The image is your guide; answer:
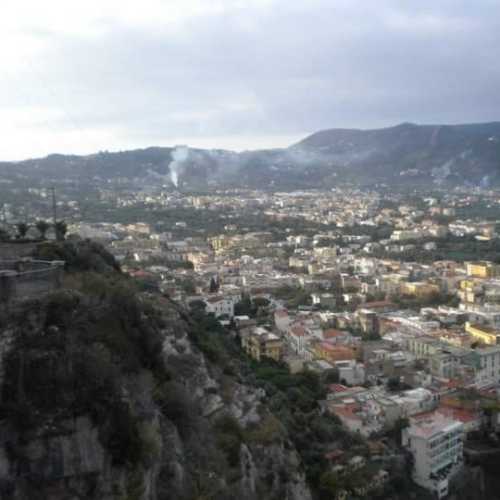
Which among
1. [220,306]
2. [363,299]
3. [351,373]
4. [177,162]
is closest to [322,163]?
[177,162]

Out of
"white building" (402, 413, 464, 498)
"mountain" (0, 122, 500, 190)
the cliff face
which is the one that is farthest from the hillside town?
"mountain" (0, 122, 500, 190)

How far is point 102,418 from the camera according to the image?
7293 millimetres

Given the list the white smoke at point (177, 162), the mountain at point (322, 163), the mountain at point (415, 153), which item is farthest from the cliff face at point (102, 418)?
the mountain at point (415, 153)

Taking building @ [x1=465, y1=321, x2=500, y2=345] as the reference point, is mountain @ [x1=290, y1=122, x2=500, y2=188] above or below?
above

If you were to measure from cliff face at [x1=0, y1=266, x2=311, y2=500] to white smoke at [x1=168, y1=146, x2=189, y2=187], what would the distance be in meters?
100

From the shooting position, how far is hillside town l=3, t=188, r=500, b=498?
16.0 m

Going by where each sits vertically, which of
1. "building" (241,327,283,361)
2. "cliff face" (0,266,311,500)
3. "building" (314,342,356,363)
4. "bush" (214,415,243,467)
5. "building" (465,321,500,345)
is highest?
"cliff face" (0,266,311,500)

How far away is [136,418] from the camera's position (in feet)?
26.3

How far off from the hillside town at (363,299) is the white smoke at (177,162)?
1812 inches

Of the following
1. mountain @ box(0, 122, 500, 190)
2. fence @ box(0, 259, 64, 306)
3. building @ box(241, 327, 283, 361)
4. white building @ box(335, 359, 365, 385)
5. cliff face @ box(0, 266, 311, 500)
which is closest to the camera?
cliff face @ box(0, 266, 311, 500)

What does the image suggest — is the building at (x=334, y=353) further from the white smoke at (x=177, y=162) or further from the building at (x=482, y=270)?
the white smoke at (x=177, y=162)

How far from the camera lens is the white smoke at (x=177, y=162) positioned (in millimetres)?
116262

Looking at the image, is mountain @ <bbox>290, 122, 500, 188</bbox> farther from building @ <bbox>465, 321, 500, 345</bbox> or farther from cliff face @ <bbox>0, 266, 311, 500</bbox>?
cliff face @ <bbox>0, 266, 311, 500</bbox>

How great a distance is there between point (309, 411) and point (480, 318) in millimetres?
12912
